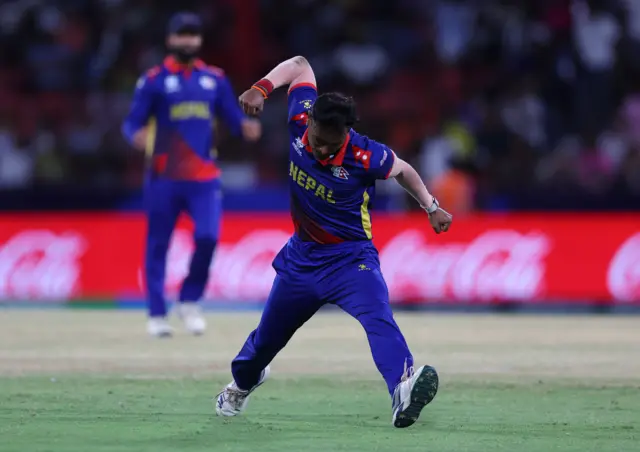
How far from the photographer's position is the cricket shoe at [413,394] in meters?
6.71

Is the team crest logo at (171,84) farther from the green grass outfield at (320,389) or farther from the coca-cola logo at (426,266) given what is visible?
the coca-cola logo at (426,266)

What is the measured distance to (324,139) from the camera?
6.96 m

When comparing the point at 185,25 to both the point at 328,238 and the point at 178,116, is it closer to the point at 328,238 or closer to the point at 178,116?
the point at 178,116

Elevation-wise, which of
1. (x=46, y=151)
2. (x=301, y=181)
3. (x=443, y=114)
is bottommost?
(x=46, y=151)

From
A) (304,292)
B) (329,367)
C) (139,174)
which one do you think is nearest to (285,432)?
(304,292)

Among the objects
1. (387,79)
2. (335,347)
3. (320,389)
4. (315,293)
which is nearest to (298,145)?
(315,293)

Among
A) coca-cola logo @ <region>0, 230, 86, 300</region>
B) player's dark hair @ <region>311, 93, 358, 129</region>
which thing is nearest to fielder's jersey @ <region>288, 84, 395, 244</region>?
player's dark hair @ <region>311, 93, 358, 129</region>

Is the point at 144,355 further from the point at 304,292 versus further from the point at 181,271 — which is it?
the point at 181,271

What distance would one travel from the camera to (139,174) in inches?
701

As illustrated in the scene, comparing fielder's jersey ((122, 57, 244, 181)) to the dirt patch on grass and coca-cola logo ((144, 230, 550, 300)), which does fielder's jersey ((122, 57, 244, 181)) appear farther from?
coca-cola logo ((144, 230, 550, 300))

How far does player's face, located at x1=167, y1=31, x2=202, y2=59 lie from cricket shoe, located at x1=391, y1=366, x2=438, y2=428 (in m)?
5.54

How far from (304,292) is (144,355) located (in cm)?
363

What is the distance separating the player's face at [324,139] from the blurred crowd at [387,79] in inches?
366

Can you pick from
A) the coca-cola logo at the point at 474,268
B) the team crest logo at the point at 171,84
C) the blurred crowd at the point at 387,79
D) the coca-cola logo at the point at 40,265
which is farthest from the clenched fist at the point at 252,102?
the blurred crowd at the point at 387,79
